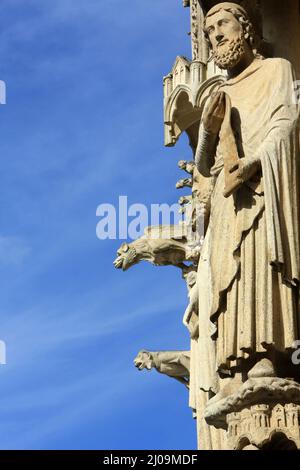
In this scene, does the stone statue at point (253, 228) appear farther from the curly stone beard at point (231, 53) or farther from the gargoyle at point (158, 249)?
the gargoyle at point (158, 249)

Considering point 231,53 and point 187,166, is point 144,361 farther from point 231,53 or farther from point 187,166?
point 231,53

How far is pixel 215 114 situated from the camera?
13500 millimetres

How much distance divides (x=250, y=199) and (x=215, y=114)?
35.9 inches

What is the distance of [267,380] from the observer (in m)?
12.3

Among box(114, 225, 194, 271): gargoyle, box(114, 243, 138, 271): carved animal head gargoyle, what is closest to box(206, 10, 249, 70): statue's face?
box(114, 225, 194, 271): gargoyle

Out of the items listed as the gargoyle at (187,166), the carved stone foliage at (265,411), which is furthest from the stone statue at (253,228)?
the gargoyle at (187,166)

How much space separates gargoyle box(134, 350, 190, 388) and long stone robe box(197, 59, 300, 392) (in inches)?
236

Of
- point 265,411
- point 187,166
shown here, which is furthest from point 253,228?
point 187,166

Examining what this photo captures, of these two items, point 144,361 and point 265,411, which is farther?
point 144,361

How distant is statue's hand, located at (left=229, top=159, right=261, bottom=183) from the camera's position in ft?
42.5

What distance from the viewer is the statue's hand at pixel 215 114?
44.2 ft

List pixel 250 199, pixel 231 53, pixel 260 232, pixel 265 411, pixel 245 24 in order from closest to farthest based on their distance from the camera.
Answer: pixel 265 411 → pixel 260 232 → pixel 250 199 → pixel 231 53 → pixel 245 24
